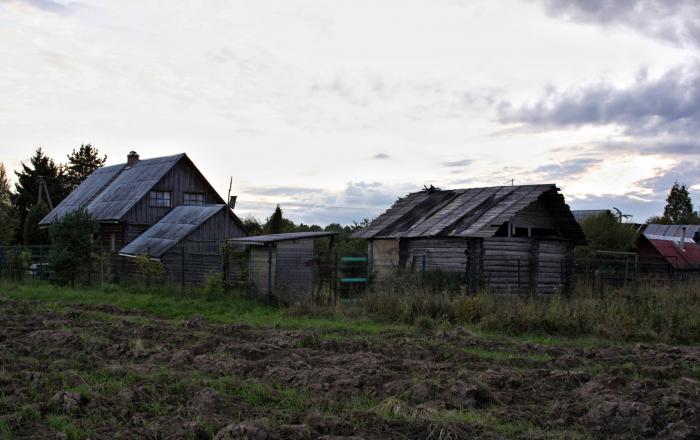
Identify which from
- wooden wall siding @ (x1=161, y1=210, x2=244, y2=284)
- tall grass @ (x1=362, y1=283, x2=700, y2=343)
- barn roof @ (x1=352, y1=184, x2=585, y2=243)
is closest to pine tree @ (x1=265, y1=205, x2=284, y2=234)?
wooden wall siding @ (x1=161, y1=210, x2=244, y2=284)

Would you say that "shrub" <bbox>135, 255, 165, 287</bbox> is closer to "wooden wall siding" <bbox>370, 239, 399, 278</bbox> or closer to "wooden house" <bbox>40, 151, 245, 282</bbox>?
"wooden house" <bbox>40, 151, 245, 282</bbox>

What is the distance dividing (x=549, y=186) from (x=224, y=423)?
1865cm

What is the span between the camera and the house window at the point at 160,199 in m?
35.6

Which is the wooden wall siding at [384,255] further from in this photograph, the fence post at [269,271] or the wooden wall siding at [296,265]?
the fence post at [269,271]

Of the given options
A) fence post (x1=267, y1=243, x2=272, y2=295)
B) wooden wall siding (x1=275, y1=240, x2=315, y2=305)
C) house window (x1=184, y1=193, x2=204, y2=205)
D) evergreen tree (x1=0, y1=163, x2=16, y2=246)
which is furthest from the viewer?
evergreen tree (x1=0, y1=163, x2=16, y2=246)

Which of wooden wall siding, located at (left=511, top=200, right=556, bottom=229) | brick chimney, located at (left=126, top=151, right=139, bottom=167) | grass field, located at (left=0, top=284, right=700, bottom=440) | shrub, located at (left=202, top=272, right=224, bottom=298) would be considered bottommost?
grass field, located at (left=0, top=284, right=700, bottom=440)

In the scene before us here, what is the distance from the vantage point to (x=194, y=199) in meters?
37.6

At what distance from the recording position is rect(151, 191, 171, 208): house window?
117 ft

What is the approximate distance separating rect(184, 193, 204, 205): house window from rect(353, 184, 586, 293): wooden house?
14856 mm

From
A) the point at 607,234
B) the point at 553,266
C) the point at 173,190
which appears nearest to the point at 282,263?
the point at 553,266

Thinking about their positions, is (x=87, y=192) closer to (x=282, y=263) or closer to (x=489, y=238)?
(x=282, y=263)

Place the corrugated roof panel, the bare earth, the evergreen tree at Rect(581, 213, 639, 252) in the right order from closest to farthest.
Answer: the bare earth < the evergreen tree at Rect(581, 213, 639, 252) < the corrugated roof panel

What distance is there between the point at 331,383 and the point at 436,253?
1489 centimetres

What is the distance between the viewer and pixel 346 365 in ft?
31.5
